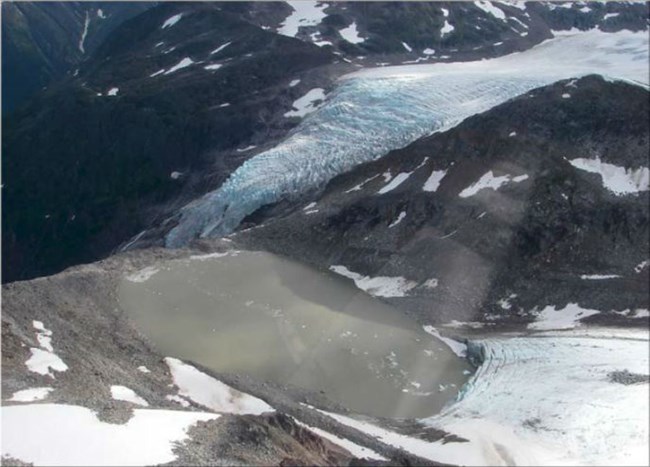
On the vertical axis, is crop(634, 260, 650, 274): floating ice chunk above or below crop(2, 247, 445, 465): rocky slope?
below

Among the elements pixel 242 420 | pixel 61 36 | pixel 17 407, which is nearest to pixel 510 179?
pixel 242 420

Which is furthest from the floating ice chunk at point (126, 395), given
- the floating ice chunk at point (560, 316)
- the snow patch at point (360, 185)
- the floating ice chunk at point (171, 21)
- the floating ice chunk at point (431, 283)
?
the floating ice chunk at point (171, 21)

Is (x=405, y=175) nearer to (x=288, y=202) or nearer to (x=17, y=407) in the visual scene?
(x=288, y=202)

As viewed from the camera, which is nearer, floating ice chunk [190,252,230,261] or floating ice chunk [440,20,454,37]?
floating ice chunk [190,252,230,261]

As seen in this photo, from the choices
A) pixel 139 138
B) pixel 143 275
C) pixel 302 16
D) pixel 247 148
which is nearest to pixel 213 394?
pixel 143 275

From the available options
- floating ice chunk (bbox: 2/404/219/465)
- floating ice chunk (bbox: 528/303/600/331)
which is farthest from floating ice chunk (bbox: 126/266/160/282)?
floating ice chunk (bbox: 528/303/600/331)

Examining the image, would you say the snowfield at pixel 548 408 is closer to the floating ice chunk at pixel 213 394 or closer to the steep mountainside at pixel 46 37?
the floating ice chunk at pixel 213 394

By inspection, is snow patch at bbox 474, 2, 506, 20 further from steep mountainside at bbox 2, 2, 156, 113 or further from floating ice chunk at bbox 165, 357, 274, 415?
steep mountainside at bbox 2, 2, 156, 113
